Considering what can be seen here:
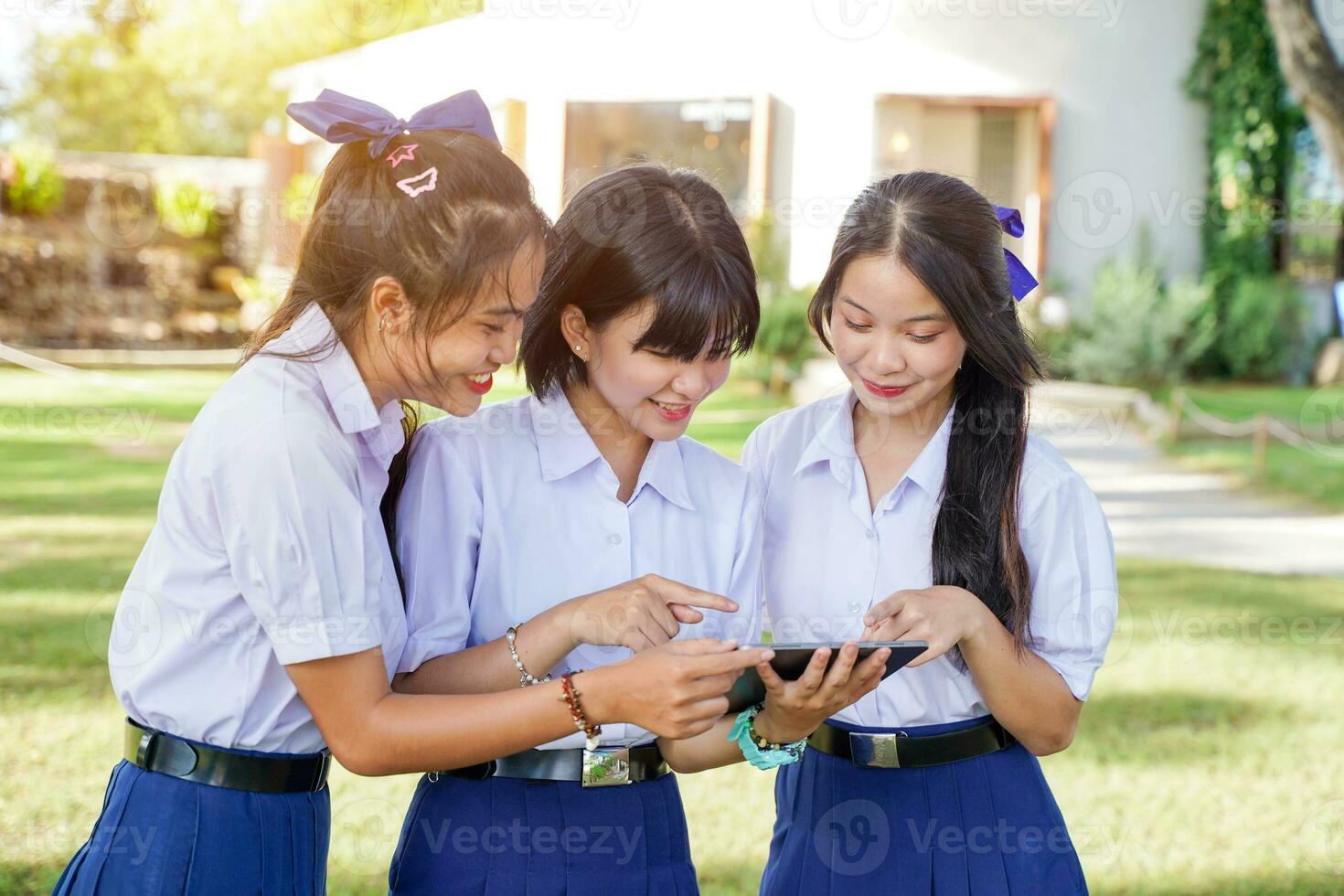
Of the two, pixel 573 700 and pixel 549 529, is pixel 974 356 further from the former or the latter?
pixel 573 700

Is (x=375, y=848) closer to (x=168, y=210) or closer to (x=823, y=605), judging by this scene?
(x=823, y=605)

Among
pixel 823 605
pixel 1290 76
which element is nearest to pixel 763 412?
pixel 1290 76

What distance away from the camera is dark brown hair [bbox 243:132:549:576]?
160cm

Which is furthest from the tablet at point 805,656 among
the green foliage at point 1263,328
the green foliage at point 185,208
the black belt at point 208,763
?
the green foliage at point 185,208

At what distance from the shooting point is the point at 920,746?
1.92m

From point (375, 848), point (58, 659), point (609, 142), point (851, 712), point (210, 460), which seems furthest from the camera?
point (609, 142)

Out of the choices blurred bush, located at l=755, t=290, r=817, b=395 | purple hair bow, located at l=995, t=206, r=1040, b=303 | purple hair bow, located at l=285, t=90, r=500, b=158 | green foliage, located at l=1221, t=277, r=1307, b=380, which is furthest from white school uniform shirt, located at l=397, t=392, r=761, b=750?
green foliage, located at l=1221, t=277, r=1307, b=380

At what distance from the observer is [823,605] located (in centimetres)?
202

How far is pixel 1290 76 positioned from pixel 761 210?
585 cm

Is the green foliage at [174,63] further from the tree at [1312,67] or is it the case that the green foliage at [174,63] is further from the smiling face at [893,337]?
the smiling face at [893,337]

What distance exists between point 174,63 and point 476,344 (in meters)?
26.6

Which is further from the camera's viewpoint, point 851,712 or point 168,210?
point 168,210

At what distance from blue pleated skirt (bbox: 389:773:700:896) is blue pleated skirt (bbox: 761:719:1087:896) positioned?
0.96 feet

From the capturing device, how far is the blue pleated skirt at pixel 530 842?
1.72m
